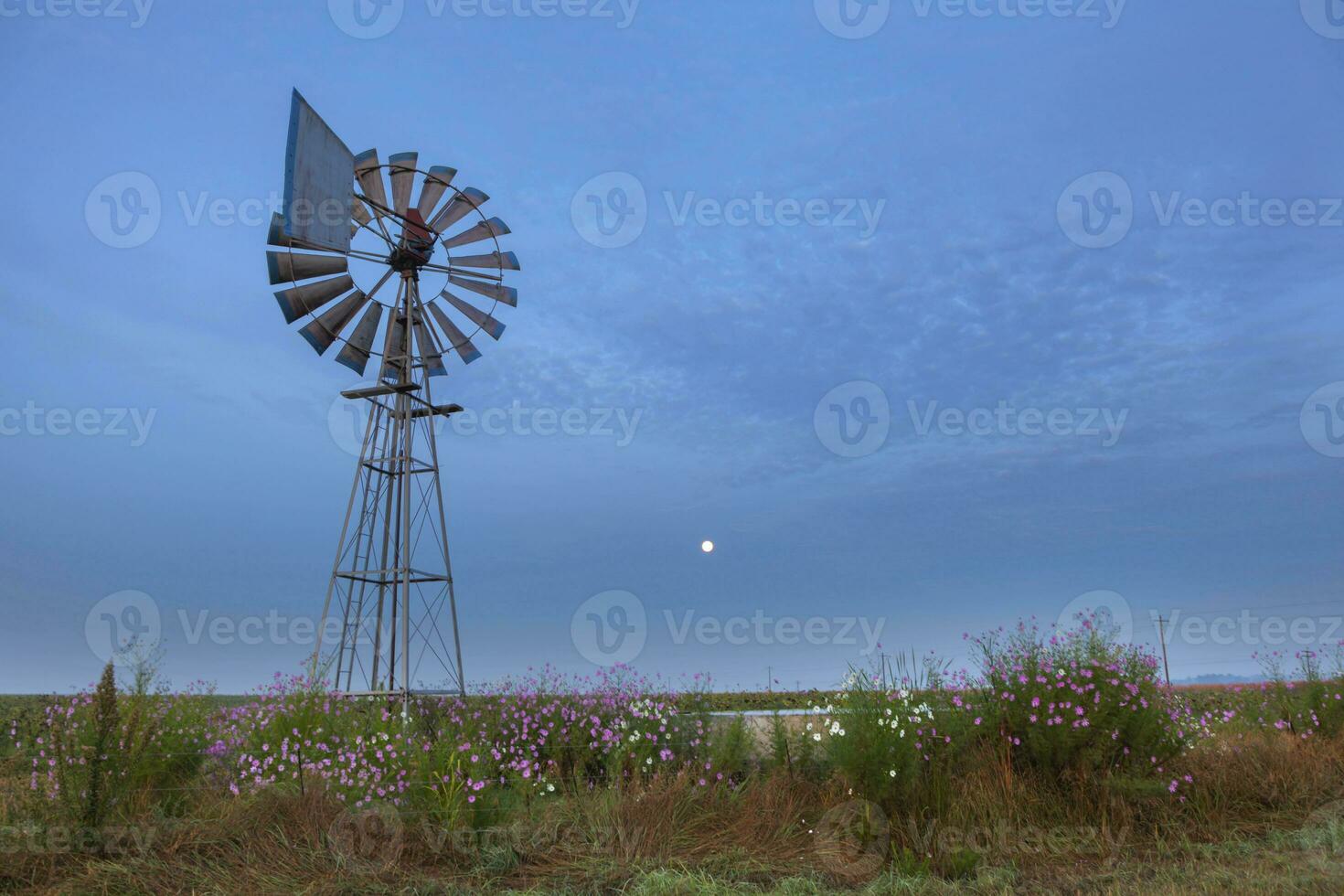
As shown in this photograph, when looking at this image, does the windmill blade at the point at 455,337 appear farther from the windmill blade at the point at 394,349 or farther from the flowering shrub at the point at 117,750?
the flowering shrub at the point at 117,750

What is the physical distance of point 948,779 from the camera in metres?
7.98

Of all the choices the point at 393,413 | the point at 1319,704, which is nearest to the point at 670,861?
the point at 393,413

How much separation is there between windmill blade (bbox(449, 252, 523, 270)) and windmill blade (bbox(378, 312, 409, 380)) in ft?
4.59

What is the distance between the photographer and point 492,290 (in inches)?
586

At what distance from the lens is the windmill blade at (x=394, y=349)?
536 inches

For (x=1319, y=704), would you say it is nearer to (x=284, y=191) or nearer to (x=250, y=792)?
(x=250, y=792)

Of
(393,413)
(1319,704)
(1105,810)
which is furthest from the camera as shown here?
(393,413)

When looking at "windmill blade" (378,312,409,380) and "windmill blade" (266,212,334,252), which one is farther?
"windmill blade" (378,312,409,380)

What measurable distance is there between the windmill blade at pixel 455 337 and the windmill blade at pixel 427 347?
250 mm

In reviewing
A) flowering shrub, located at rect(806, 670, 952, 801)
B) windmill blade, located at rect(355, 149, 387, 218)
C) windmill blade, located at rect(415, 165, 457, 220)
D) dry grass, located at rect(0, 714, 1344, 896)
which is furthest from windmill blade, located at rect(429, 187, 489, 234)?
flowering shrub, located at rect(806, 670, 952, 801)

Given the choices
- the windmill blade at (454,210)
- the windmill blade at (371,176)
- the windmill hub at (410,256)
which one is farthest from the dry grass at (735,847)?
the windmill blade at (454,210)

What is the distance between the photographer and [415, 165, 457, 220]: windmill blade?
1423 centimetres

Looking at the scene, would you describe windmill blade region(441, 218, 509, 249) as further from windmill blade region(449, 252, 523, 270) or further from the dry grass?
the dry grass

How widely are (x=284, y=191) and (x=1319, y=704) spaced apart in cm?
1529
